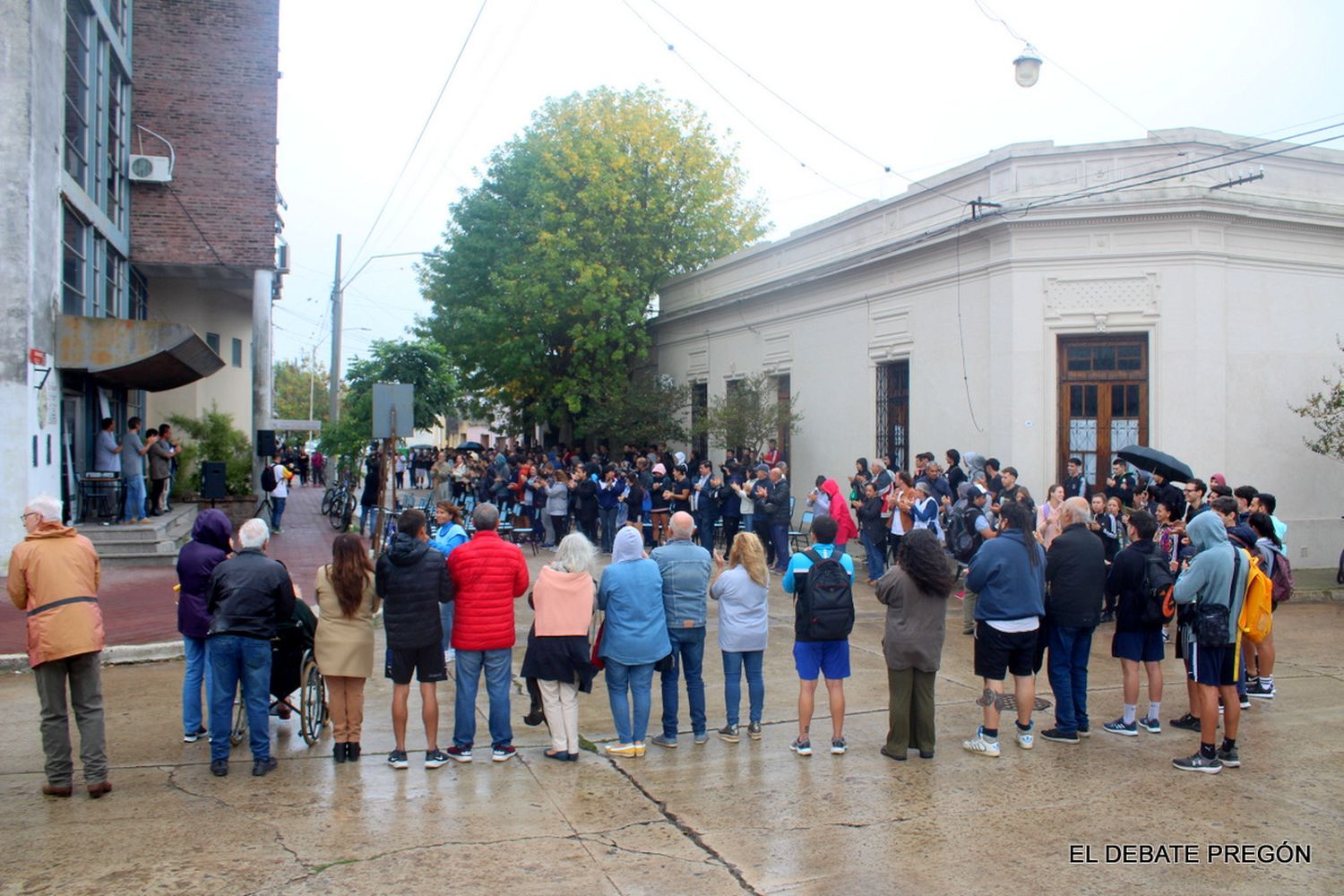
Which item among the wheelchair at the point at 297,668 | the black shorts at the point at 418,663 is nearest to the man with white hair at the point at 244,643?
the wheelchair at the point at 297,668

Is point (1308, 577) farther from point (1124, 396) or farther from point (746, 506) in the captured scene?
point (746, 506)

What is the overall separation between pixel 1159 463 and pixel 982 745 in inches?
288

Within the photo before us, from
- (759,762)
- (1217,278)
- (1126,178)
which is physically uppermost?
(1126,178)

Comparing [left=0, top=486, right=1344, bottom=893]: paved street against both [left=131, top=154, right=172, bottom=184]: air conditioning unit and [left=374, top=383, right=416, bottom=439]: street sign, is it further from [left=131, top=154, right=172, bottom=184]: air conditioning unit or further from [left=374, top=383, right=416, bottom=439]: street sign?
[left=131, top=154, right=172, bottom=184]: air conditioning unit

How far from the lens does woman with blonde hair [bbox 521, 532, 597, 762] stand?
719 cm

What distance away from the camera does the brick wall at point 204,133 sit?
73.6 feet

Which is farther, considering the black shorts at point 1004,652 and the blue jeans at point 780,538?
the blue jeans at point 780,538

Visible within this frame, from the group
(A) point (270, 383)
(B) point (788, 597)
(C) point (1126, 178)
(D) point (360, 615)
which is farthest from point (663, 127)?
(D) point (360, 615)

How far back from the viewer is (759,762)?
283 inches

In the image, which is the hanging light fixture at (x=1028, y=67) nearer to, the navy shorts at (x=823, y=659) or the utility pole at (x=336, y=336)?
the navy shorts at (x=823, y=659)

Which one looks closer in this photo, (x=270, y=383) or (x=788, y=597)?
(x=788, y=597)

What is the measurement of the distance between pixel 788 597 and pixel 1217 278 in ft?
29.1

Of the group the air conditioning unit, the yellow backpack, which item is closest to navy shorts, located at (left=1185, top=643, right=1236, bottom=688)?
the yellow backpack

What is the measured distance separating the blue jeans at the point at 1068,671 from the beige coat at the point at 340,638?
4.92 m
